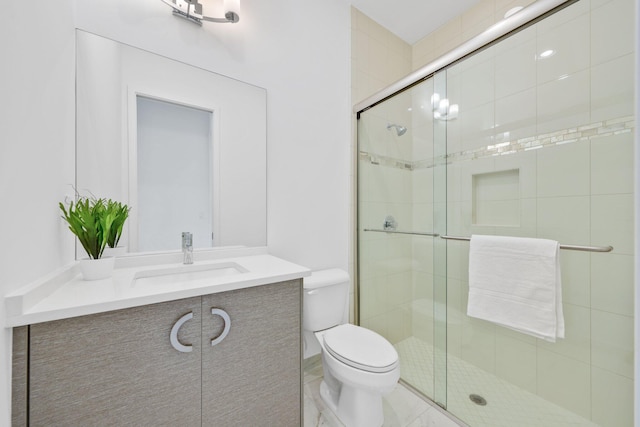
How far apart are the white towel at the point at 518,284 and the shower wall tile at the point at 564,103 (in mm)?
638

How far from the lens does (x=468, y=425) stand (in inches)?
51.5

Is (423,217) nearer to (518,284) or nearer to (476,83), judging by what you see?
(518,284)

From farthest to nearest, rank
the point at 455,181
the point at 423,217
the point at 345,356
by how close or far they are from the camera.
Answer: the point at 423,217, the point at 455,181, the point at 345,356

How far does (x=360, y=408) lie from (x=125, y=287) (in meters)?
1.16

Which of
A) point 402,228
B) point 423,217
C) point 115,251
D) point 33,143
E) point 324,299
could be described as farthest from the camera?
point 402,228

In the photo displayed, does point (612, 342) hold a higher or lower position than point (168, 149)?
lower

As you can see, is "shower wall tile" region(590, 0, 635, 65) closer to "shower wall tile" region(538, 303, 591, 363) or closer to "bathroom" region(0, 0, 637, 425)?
"bathroom" region(0, 0, 637, 425)

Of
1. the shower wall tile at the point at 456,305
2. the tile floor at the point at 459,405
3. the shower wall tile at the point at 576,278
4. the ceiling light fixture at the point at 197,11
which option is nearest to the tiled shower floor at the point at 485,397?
the tile floor at the point at 459,405

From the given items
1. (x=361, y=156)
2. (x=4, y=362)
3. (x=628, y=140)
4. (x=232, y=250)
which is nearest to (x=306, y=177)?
(x=361, y=156)

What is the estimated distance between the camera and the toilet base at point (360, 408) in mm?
1238

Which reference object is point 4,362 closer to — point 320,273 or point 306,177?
point 320,273

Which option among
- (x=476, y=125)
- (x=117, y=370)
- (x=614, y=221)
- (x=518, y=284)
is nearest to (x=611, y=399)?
(x=518, y=284)

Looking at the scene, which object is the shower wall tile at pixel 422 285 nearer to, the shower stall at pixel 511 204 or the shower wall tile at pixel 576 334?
the shower stall at pixel 511 204

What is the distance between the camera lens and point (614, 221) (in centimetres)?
113
